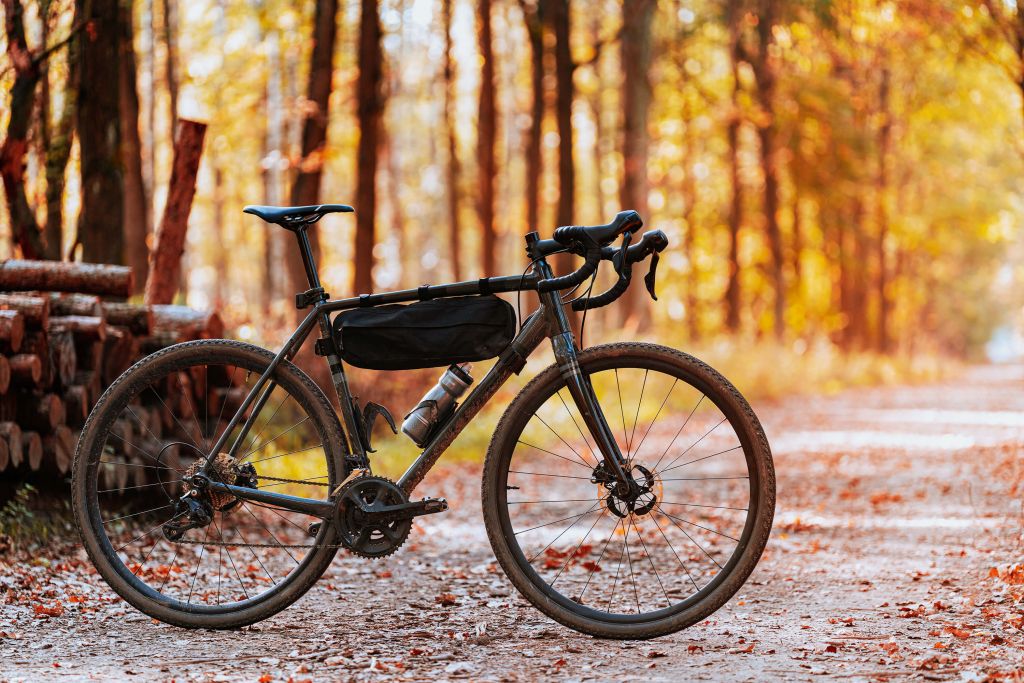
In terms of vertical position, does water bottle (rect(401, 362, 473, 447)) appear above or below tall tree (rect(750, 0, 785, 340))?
below

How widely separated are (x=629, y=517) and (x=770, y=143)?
748 inches

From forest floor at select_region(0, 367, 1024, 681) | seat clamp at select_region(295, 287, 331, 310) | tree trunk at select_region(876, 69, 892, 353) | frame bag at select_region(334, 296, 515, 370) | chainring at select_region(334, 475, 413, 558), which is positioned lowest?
forest floor at select_region(0, 367, 1024, 681)

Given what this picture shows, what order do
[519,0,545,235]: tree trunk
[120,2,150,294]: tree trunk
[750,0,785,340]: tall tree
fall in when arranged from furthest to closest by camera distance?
[750,0,785,340]: tall tree < [519,0,545,235]: tree trunk < [120,2,150,294]: tree trunk

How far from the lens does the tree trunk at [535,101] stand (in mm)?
14109

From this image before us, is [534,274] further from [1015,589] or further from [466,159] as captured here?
[466,159]

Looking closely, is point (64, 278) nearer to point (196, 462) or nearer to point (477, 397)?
point (196, 462)

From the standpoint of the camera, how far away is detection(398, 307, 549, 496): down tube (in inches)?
143

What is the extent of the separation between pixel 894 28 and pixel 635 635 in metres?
19.5

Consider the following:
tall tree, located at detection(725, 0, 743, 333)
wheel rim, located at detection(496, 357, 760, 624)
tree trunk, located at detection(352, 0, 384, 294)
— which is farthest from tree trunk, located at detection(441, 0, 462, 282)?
wheel rim, located at detection(496, 357, 760, 624)

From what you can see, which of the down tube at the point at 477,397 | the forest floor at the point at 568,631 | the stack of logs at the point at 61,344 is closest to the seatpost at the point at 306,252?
the down tube at the point at 477,397

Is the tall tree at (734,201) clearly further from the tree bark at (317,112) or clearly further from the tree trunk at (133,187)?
the tree trunk at (133,187)

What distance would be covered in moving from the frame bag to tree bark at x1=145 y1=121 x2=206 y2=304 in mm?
3977

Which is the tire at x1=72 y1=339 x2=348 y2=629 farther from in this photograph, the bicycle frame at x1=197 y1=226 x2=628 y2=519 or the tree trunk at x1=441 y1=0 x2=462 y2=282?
the tree trunk at x1=441 y1=0 x2=462 y2=282

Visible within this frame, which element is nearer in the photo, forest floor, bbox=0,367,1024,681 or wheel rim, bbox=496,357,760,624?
forest floor, bbox=0,367,1024,681
